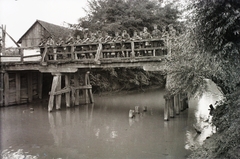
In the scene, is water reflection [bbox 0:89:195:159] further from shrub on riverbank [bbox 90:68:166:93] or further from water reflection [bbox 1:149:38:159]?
shrub on riverbank [bbox 90:68:166:93]

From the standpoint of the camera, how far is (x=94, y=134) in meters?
9.61

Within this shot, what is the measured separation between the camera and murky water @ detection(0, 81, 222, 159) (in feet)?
24.9

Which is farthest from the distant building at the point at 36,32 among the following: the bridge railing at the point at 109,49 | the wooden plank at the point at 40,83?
the bridge railing at the point at 109,49

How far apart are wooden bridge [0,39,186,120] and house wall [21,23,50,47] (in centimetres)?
803

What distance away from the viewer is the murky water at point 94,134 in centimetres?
759

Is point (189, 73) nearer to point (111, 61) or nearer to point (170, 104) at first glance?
point (170, 104)

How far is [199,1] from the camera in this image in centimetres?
584

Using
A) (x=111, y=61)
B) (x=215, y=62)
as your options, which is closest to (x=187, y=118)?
(x=111, y=61)

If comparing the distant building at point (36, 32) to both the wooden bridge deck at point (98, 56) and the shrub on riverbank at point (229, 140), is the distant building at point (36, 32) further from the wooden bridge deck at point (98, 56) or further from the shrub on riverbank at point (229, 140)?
the shrub on riverbank at point (229, 140)

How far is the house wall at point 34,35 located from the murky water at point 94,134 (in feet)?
38.2

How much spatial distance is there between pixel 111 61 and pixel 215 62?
21.3ft

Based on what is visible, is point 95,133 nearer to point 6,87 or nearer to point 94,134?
point 94,134

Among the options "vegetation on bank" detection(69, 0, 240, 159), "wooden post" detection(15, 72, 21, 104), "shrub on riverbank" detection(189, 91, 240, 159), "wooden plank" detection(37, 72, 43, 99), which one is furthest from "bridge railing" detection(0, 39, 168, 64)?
"shrub on riverbank" detection(189, 91, 240, 159)

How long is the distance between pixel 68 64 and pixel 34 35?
13.3 m
